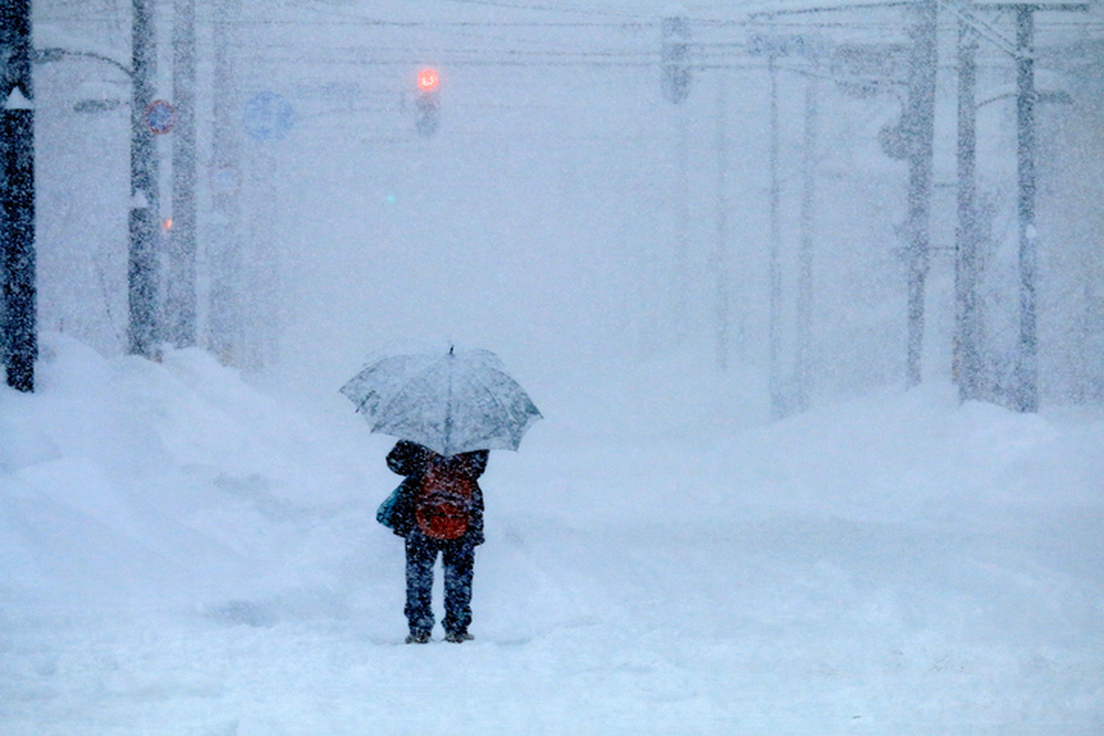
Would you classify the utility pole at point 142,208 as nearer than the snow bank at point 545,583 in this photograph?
No

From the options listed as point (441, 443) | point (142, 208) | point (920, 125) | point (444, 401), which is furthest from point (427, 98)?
point (441, 443)

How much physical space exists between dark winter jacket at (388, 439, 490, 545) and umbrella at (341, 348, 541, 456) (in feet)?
0.75

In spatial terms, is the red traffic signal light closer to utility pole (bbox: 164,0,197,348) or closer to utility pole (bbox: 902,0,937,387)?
utility pole (bbox: 164,0,197,348)

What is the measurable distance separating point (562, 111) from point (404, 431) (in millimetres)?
93094

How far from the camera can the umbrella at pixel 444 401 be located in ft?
24.6

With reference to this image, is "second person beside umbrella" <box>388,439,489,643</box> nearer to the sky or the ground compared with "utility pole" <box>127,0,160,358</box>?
Result: nearer to the ground

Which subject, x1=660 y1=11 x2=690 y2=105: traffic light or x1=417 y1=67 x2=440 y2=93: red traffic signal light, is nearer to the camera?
x1=660 y1=11 x2=690 y2=105: traffic light

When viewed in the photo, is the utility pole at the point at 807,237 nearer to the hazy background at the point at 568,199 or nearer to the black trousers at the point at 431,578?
the hazy background at the point at 568,199

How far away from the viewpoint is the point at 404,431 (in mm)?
7461

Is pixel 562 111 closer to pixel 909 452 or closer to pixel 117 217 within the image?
pixel 117 217

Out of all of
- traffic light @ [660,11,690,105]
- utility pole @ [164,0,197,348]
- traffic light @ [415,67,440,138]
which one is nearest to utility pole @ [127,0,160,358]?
utility pole @ [164,0,197,348]

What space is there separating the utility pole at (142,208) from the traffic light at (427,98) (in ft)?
11.5

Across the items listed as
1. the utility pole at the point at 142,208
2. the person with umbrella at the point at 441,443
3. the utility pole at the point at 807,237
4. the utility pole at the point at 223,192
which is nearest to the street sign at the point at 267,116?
the utility pole at the point at 223,192

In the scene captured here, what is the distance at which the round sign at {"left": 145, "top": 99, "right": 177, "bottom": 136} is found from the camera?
1783cm
